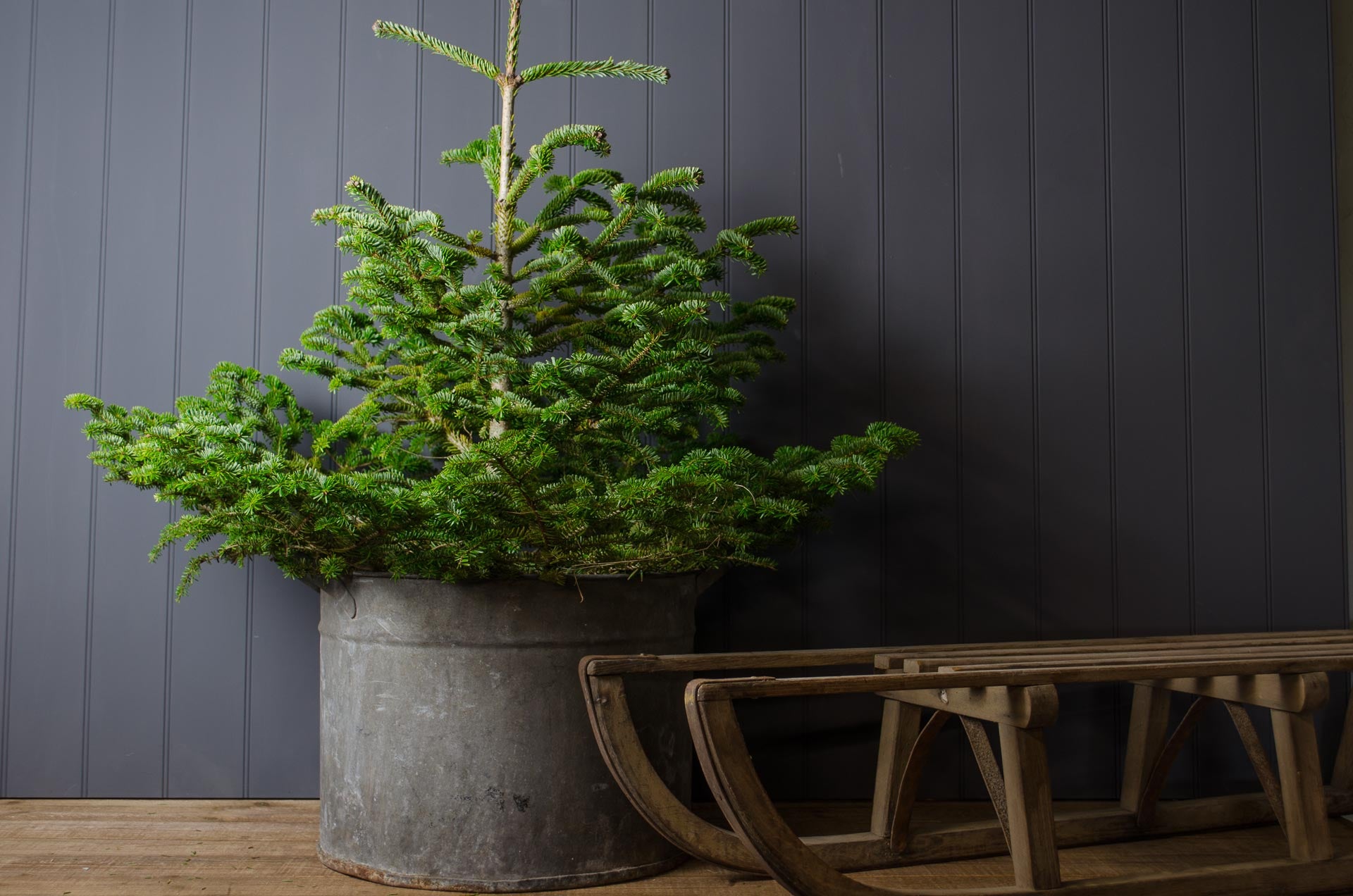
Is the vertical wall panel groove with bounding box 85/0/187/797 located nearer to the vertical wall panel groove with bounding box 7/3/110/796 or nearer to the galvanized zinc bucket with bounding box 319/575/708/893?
the vertical wall panel groove with bounding box 7/3/110/796

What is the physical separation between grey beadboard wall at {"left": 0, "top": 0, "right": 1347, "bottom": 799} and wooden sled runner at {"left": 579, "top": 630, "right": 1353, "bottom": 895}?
311 millimetres

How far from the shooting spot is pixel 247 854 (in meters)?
1.46

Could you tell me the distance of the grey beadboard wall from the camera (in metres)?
1.79

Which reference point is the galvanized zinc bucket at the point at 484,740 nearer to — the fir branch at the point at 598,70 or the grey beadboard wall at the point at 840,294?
the grey beadboard wall at the point at 840,294

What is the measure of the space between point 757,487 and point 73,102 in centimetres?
158

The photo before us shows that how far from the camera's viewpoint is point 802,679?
40.3 inches

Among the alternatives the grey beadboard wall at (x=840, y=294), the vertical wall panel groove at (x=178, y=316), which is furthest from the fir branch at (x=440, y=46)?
the vertical wall panel groove at (x=178, y=316)

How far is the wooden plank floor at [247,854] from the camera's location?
133cm

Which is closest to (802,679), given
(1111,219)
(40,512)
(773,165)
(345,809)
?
(345,809)

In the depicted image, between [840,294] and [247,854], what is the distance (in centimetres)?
142

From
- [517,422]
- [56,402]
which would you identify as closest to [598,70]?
[517,422]

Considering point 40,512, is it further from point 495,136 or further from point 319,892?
point 495,136

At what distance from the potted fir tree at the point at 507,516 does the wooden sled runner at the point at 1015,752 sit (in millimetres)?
159

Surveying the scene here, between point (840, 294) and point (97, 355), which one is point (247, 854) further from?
Result: point (840, 294)
